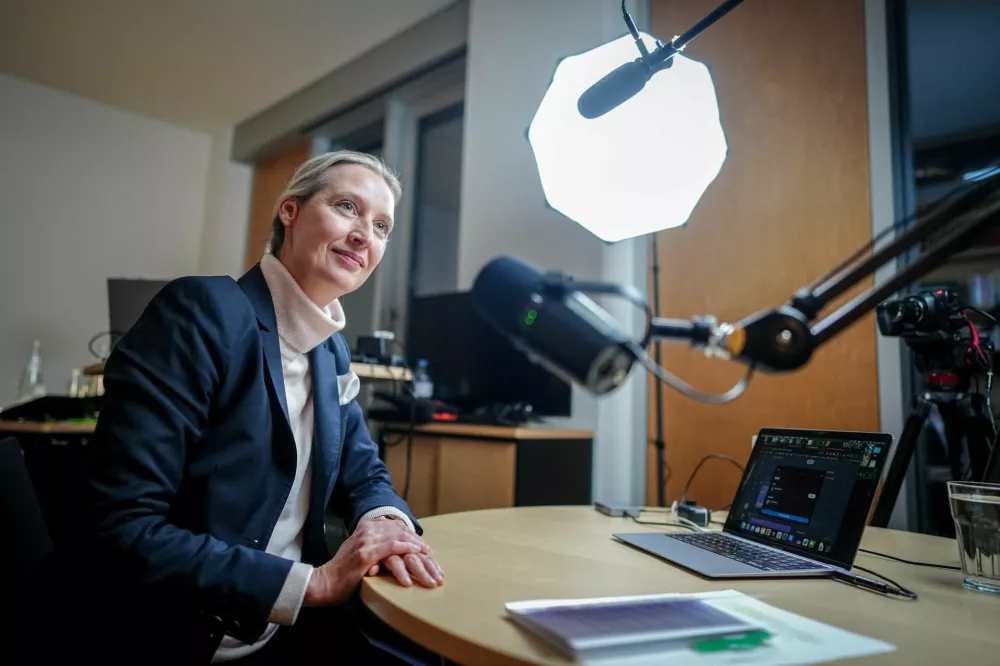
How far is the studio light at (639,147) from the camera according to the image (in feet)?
5.44

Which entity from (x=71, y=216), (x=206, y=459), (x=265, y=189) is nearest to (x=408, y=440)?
(x=206, y=459)

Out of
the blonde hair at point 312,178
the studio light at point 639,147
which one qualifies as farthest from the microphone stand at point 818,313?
the studio light at point 639,147

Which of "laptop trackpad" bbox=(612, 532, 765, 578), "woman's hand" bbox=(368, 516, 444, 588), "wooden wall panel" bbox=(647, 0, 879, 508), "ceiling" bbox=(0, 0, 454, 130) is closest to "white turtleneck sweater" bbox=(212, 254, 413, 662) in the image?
"woman's hand" bbox=(368, 516, 444, 588)

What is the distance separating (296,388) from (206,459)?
8.3 inches

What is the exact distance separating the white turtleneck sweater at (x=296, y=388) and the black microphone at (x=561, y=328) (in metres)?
0.50

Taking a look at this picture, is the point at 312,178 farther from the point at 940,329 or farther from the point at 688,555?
the point at 940,329

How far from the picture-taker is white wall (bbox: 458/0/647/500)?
236cm

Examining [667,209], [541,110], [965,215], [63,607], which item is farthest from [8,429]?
[965,215]

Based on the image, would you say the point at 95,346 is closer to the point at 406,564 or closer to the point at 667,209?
the point at 667,209

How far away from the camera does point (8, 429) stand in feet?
7.12

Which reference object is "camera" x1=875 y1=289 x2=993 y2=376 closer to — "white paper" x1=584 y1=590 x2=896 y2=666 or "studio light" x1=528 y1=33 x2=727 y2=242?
"studio light" x1=528 y1=33 x2=727 y2=242

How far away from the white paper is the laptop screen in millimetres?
260

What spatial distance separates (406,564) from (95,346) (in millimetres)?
4321

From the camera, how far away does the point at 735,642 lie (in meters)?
0.55
